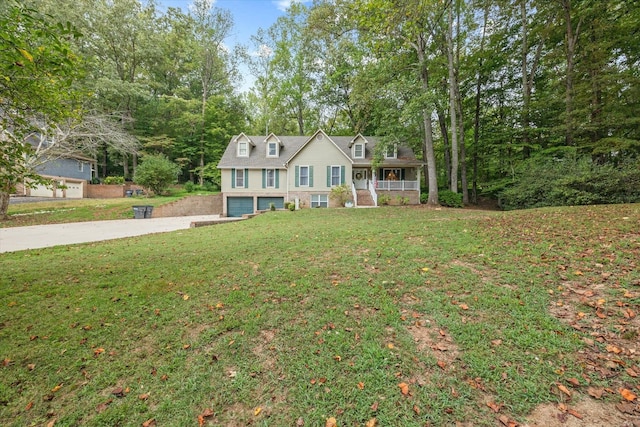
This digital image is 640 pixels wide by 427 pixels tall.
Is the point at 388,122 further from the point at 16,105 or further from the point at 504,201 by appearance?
the point at 16,105

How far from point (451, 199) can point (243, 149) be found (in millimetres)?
15296

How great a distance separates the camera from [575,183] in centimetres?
1124

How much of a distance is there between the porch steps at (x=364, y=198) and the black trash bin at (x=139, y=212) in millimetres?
13946

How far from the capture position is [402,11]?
5.96 meters

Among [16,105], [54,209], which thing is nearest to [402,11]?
[16,105]

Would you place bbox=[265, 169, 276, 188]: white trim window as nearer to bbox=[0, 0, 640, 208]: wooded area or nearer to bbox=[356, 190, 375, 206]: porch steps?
bbox=[356, 190, 375, 206]: porch steps

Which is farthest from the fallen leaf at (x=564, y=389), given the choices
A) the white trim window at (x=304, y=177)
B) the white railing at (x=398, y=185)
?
the white trim window at (x=304, y=177)

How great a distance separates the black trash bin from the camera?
16438 mm

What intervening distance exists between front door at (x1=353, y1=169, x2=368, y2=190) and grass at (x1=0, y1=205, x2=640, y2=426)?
1459 cm

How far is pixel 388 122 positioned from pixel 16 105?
1573 centimetres

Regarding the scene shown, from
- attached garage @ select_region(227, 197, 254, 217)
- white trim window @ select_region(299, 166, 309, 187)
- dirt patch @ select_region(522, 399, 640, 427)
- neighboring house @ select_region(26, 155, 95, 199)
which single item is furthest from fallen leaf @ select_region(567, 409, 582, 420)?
neighboring house @ select_region(26, 155, 95, 199)

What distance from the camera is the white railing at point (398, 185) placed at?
18188 mm

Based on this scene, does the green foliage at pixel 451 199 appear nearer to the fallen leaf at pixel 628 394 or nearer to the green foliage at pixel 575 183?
the green foliage at pixel 575 183

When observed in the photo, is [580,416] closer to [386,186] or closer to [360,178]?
[386,186]
